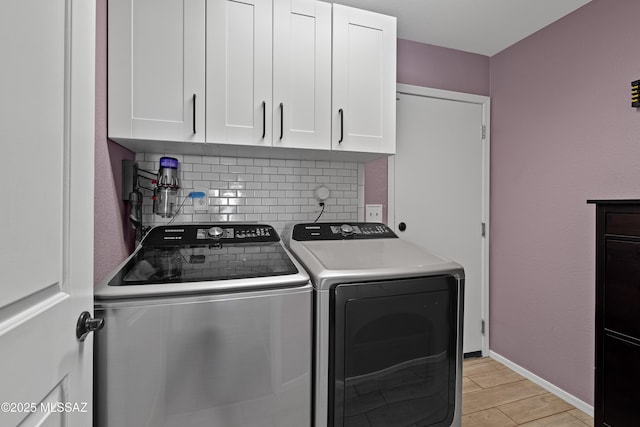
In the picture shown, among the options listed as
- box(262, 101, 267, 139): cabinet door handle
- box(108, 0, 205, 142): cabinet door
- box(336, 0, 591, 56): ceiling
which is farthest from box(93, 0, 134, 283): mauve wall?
box(336, 0, 591, 56): ceiling

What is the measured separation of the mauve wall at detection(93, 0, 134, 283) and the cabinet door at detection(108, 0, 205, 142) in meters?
0.05

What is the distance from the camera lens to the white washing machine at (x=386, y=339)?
121cm

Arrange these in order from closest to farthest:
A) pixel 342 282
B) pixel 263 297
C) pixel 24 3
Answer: pixel 24 3 < pixel 263 297 < pixel 342 282

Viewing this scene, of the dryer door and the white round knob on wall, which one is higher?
the white round knob on wall

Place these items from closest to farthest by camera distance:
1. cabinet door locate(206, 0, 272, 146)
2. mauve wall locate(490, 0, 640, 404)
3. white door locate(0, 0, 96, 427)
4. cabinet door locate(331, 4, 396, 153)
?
white door locate(0, 0, 96, 427) → cabinet door locate(206, 0, 272, 146) → cabinet door locate(331, 4, 396, 153) → mauve wall locate(490, 0, 640, 404)

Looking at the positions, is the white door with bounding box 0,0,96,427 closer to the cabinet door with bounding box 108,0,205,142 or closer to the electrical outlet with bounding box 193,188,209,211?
the cabinet door with bounding box 108,0,205,142

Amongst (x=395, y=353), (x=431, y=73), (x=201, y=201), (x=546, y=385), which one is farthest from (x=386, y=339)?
(x=431, y=73)

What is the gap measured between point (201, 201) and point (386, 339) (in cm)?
128

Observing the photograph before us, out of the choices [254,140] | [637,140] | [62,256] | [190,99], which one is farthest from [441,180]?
[62,256]

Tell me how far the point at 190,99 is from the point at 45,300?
112 centimetres

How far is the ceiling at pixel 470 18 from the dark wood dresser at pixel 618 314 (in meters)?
1.37

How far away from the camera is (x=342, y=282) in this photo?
4.05 ft

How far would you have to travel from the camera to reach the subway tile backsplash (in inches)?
73.2

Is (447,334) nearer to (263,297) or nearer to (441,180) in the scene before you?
(263,297)
